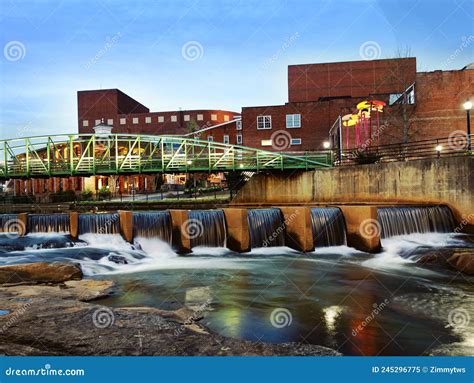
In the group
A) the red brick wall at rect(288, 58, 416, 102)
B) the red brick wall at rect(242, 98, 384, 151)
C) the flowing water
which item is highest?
the red brick wall at rect(288, 58, 416, 102)

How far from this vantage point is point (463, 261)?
14.8 m

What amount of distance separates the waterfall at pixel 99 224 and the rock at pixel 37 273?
730cm

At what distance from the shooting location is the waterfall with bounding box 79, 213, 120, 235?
68.6 ft

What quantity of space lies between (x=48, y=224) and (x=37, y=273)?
31.9 ft

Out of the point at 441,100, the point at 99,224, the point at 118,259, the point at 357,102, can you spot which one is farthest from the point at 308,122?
the point at 118,259

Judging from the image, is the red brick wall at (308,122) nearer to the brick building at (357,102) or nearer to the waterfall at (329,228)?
the brick building at (357,102)

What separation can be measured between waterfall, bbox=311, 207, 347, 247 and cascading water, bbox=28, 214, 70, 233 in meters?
13.0

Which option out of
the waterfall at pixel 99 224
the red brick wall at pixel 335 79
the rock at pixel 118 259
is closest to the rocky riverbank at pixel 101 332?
the rock at pixel 118 259

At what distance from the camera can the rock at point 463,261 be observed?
14.5 metres

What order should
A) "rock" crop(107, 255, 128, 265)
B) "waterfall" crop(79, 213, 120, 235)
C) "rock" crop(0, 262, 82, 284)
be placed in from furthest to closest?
"waterfall" crop(79, 213, 120, 235) → "rock" crop(107, 255, 128, 265) → "rock" crop(0, 262, 82, 284)

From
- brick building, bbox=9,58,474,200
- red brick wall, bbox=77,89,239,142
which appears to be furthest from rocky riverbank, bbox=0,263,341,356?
red brick wall, bbox=77,89,239,142

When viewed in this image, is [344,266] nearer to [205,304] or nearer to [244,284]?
[244,284]

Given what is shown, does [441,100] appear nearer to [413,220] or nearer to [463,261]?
[413,220]

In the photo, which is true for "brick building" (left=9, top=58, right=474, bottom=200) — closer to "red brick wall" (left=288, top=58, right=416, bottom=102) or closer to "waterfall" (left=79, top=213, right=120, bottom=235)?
"red brick wall" (left=288, top=58, right=416, bottom=102)
